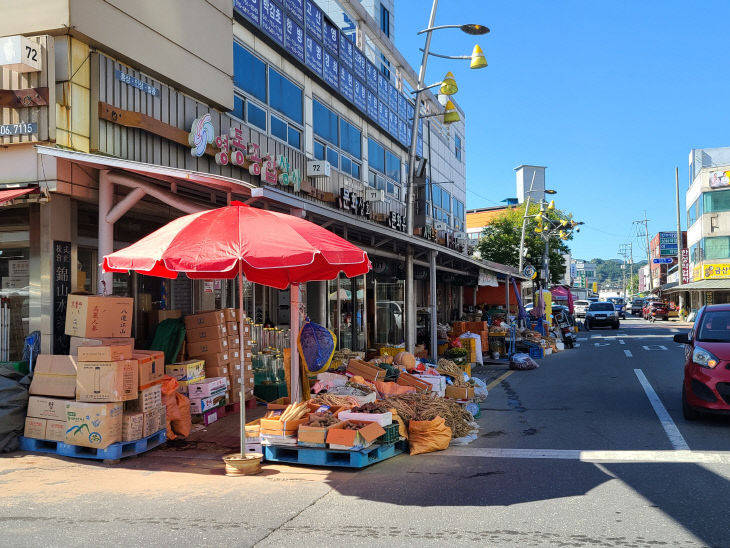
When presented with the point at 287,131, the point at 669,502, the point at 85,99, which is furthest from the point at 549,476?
the point at 287,131

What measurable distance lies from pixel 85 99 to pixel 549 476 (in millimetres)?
7477

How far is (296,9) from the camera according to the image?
47.8 ft

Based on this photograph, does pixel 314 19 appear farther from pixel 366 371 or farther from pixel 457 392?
pixel 457 392

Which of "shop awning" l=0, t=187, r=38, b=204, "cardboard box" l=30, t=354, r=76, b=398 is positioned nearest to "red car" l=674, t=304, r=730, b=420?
"cardboard box" l=30, t=354, r=76, b=398

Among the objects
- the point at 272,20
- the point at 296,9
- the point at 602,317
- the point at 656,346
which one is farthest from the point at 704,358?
the point at 602,317

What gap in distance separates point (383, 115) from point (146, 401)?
1554cm

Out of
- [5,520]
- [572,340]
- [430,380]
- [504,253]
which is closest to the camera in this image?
[5,520]

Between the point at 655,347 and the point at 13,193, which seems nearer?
the point at 13,193

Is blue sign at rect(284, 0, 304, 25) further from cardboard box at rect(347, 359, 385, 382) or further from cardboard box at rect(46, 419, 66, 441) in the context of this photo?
cardboard box at rect(46, 419, 66, 441)

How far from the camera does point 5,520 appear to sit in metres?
4.91

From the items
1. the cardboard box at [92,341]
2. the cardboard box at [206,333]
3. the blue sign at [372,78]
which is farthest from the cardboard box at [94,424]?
the blue sign at [372,78]

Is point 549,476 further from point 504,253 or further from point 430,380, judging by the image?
point 504,253

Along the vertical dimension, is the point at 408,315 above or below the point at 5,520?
above

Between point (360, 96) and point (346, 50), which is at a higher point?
point (346, 50)
